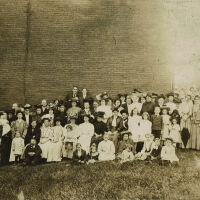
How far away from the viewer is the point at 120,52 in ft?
29.1

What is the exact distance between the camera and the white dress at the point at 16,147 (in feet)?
20.9

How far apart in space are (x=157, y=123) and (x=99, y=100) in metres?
1.62

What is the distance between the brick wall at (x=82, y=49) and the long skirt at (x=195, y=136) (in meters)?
1.97

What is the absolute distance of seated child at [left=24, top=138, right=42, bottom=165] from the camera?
249 inches

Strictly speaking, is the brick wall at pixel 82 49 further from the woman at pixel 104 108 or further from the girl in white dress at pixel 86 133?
the girl in white dress at pixel 86 133

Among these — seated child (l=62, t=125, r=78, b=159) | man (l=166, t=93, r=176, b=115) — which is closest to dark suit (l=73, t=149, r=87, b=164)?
seated child (l=62, t=125, r=78, b=159)

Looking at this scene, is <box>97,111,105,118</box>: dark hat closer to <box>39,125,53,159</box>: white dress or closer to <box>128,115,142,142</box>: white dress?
<box>128,115,142,142</box>: white dress

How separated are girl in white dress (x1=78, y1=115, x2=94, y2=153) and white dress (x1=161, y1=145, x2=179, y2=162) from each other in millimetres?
1496

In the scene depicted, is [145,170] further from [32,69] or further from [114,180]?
[32,69]

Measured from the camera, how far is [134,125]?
6949mm

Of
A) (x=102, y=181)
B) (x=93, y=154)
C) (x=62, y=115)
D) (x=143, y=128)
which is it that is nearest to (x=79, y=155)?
(x=93, y=154)

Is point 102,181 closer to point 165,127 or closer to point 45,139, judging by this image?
point 45,139

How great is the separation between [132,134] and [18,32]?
389 centimetres

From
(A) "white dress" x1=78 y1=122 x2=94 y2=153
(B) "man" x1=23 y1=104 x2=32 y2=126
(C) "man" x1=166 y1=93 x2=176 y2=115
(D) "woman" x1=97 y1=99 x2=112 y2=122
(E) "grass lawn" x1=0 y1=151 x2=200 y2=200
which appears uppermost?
(C) "man" x1=166 y1=93 x2=176 y2=115
